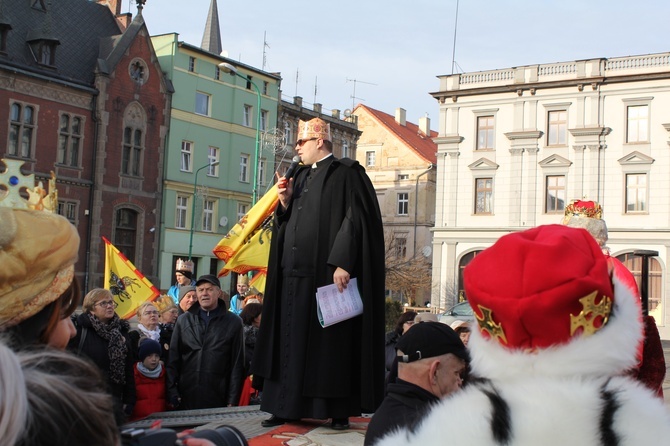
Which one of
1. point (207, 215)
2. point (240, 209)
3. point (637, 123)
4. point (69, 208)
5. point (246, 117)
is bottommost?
point (69, 208)

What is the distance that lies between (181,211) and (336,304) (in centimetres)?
4026

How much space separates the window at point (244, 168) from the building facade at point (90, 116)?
5911mm

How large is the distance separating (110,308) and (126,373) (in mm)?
589

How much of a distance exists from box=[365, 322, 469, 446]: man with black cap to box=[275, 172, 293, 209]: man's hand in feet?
7.42

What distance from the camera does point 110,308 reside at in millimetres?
7027

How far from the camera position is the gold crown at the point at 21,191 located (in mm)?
3125

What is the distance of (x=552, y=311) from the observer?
2.05 meters

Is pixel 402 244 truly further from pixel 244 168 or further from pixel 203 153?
pixel 203 153

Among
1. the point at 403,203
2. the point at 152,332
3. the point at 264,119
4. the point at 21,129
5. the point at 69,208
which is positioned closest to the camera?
A: the point at 152,332

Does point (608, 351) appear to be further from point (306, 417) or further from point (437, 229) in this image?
point (437, 229)

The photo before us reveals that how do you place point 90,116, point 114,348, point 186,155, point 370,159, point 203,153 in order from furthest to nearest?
point 370,159, point 203,153, point 186,155, point 90,116, point 114,348

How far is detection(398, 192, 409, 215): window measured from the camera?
2589 inches

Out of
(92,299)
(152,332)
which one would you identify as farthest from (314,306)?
(152,332)

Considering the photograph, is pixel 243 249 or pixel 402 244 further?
pixel 402 244
